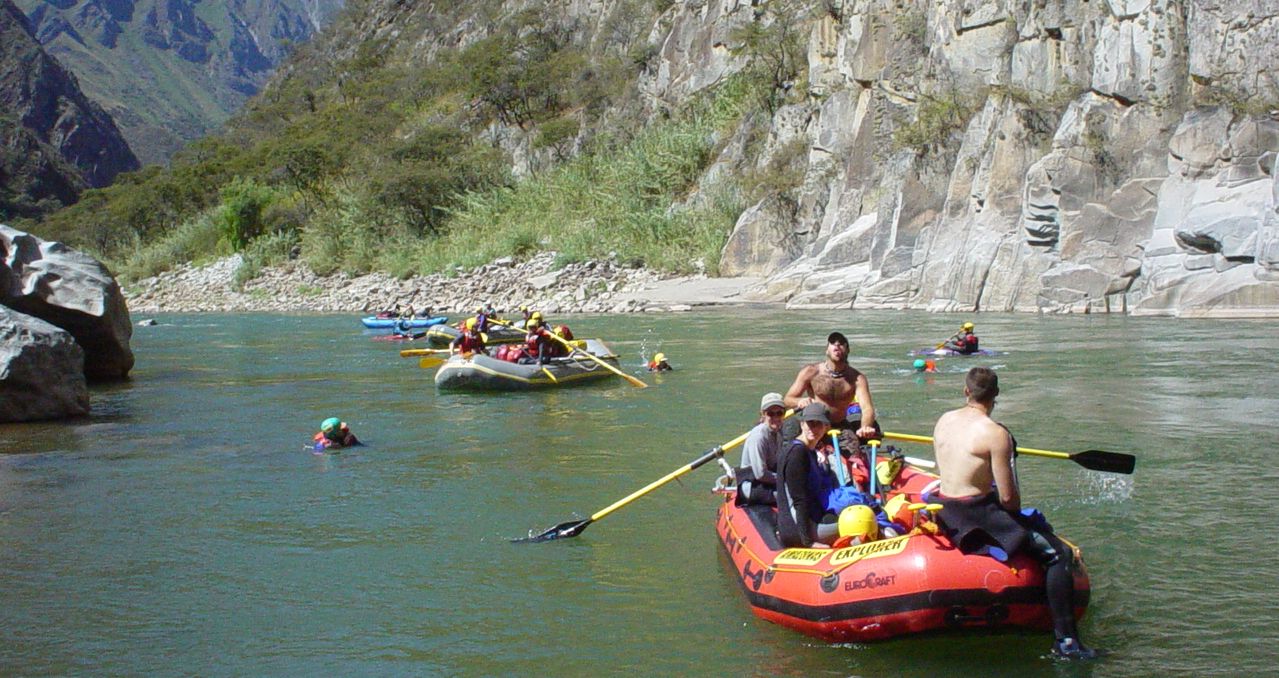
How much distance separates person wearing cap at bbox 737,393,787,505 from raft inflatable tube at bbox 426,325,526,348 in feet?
54.6

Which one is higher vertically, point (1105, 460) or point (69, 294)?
point (69, 294)

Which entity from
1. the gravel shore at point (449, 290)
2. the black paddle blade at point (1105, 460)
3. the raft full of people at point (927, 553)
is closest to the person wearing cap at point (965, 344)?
the black paddle blade at point (1105, 460)

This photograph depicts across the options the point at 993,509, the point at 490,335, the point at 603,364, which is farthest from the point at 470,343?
the point at 993,509

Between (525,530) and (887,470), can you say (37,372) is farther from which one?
(887,470)

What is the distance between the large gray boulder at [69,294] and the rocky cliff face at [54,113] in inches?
3882

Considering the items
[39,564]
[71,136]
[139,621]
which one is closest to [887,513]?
[139,621]

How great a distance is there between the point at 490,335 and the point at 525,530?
15.9 metres

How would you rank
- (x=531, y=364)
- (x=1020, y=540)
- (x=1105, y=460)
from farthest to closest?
(x=531, y=364) → (x=1105, y=460) → (x=1020, y=540)

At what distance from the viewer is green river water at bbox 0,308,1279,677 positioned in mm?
6312

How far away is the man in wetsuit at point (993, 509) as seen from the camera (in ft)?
18.9

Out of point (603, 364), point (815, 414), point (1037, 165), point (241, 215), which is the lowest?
point (603, 364)

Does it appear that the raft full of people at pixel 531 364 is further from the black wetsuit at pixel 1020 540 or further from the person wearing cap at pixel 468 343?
the black wetsuit at pixel 1020 540

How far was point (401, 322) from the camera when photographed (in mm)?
28594

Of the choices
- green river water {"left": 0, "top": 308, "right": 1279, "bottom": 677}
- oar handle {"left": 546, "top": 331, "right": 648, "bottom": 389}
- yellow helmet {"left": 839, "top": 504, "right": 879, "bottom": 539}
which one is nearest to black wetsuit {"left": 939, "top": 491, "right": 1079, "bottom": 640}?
green river water {"left": 0, "top": 308, "right": 1279, "bottom": 677}
